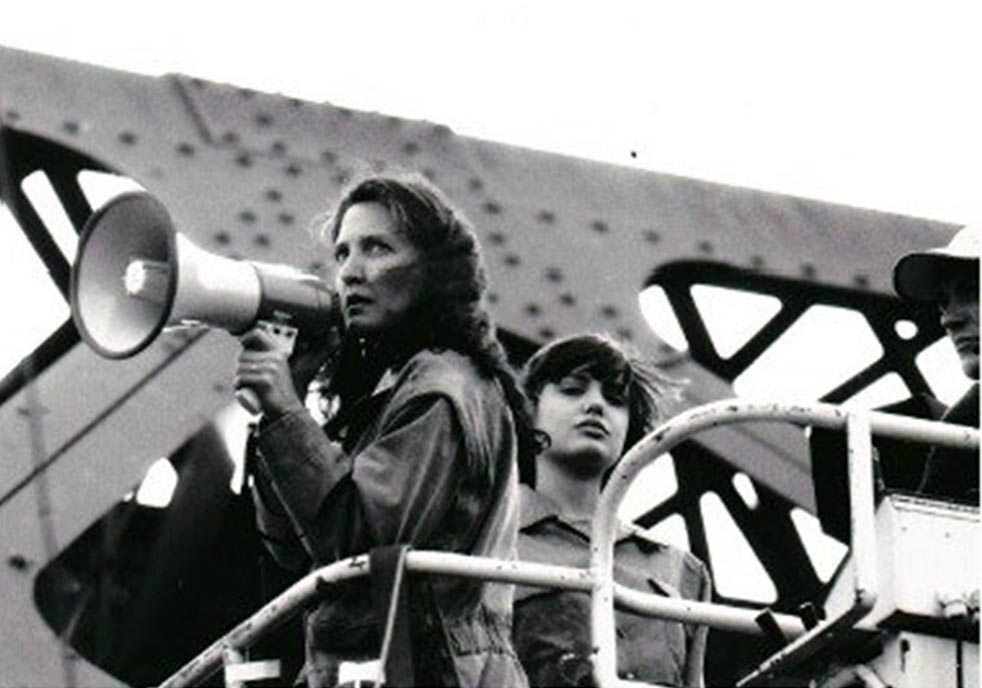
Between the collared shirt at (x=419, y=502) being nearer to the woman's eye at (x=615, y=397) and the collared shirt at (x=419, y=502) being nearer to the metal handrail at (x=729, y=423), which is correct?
the metal handrail at (x=729, y=423)

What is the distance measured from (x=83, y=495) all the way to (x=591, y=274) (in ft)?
8.56

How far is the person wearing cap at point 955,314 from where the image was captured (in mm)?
8953

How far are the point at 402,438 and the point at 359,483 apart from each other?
20 centimetres

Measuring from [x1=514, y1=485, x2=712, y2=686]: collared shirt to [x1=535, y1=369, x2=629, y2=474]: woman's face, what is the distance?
0.54 feet

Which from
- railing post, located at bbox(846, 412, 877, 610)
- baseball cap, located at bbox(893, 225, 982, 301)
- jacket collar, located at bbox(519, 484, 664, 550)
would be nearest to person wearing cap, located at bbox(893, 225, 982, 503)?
baseball cap, located at bbox(893, 225, 982, 301)

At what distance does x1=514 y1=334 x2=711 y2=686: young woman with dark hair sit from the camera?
1033 cm

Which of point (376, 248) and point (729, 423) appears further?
point (376, 248)

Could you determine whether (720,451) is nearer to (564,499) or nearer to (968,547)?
(564,499)

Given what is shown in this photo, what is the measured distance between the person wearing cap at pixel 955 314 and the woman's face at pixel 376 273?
136cm

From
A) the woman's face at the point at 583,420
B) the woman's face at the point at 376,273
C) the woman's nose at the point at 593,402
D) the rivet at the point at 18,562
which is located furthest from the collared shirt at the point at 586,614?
the rivet at the point at 18,562

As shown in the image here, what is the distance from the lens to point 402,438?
8562 mm

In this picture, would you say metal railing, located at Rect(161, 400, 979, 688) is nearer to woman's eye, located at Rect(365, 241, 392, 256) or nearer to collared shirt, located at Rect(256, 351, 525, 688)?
collared shirt, located at Rect(256, 351, 525, 688)

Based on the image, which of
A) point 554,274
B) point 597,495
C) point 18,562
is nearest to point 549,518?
point 597,495

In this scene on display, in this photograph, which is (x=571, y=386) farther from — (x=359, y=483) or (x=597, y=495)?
(x=359, y=483)
